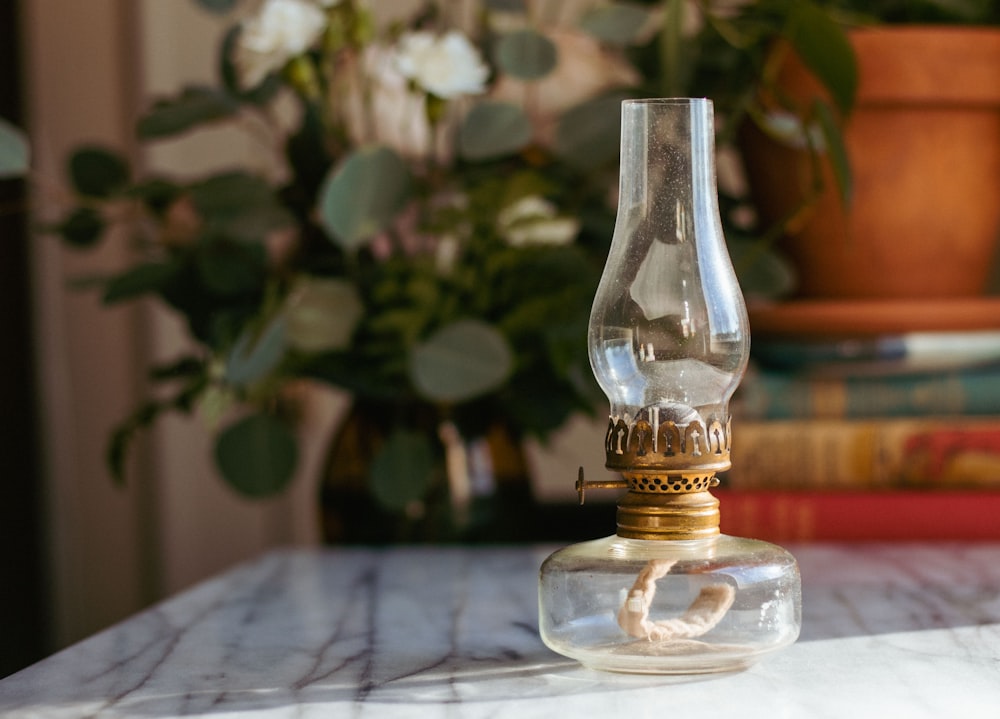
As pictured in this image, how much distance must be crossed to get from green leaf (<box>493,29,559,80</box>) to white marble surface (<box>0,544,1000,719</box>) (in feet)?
0.97

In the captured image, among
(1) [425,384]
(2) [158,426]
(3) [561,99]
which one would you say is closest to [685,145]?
(1) [425,384]

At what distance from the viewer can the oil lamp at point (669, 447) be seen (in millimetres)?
404

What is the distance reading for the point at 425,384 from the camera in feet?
2.19

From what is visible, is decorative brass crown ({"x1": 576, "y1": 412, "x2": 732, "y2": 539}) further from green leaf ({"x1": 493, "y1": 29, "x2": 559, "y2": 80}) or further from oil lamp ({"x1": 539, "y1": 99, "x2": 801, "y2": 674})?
green leaf ({"x1": 493, "y1": 29, "x2": 559, "y2": 80})

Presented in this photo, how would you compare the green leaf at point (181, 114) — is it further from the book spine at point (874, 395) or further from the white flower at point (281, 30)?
the book spine at point (874, 395)

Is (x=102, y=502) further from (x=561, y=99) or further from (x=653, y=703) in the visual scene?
(x=653, y=703)

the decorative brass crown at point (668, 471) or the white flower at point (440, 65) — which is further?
the white flower at point (440, 65)

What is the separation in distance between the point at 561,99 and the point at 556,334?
188 millimetres

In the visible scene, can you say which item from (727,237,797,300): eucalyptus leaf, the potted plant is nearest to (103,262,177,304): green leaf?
the potted plant

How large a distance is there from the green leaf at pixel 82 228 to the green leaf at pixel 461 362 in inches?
11.2

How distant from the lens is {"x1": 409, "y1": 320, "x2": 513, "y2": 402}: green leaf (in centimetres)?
67

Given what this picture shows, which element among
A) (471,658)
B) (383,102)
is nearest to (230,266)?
(383,102)

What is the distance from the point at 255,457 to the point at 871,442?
0.39 meters

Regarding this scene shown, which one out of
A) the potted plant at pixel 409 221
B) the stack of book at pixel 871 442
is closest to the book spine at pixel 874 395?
the stack of book at pixel 871 442
